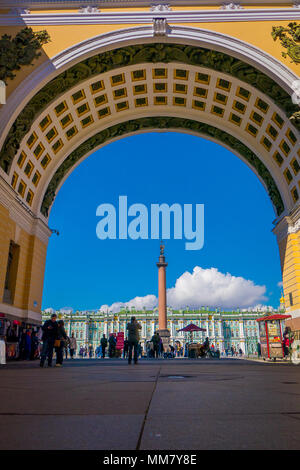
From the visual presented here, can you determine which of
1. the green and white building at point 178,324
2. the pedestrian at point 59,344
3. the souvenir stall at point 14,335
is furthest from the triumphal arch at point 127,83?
the green and white building at point 178,324

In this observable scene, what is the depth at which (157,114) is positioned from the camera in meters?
20.7

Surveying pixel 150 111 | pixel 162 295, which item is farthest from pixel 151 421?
pixel 162 295

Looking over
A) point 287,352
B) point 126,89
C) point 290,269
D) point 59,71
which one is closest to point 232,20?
point 126,89

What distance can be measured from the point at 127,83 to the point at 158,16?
343 cm

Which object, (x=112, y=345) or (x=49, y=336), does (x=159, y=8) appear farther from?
(x=112, y=345)

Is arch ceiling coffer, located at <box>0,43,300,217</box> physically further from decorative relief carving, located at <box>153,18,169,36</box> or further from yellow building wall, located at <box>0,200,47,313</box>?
yellow building wall, located at <box>0,200,47,313</box>

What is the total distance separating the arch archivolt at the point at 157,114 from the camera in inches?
666

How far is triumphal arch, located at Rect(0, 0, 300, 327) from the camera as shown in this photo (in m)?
15.2

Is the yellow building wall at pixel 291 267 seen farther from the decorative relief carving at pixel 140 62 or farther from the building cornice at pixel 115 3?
the building cornice at pixel 115 3

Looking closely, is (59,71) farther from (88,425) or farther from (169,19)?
(88,425)

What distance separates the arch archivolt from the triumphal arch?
0.07 metres

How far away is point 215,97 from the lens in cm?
1858

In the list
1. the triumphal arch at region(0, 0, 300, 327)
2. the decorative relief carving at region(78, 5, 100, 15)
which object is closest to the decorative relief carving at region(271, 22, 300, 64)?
the triumphal arch at region(0, 0, 300, 327)

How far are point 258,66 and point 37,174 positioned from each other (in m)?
11.8
